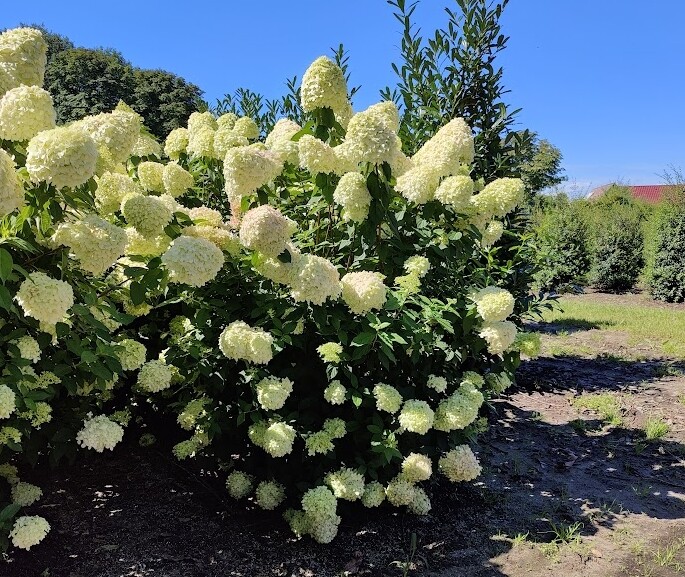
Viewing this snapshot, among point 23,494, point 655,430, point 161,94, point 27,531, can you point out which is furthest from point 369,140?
point 161,94

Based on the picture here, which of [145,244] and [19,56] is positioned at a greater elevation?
[19,56]

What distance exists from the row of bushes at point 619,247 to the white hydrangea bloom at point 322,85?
10.4m

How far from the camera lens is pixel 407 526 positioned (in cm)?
304

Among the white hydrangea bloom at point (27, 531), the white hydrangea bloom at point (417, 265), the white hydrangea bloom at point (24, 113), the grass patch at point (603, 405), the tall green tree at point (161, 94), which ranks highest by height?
the tall green tree at point (161, 94)

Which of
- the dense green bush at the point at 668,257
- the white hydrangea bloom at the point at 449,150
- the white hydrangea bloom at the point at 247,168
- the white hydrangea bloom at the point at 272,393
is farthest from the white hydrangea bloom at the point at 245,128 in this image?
the dense green bush at the point at 668,257

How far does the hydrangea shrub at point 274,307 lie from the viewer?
2.13m

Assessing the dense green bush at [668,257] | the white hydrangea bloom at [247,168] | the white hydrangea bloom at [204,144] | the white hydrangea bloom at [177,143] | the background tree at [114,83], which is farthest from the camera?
the background tree at [114,83]

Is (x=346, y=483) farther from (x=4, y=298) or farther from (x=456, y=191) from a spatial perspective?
(x=4, y=298)

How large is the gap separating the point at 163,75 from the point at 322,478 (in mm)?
34518

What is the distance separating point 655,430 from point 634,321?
5.78m

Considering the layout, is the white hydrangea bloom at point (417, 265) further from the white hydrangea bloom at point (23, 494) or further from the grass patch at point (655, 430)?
the grass patch at point (655, 430)

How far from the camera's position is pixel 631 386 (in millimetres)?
5953

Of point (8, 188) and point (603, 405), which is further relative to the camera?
point (603, 405)

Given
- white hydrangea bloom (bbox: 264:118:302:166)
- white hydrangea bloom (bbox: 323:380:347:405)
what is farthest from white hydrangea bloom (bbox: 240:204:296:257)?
white hydrangea bloom (bbox: 323:380:347:405)
